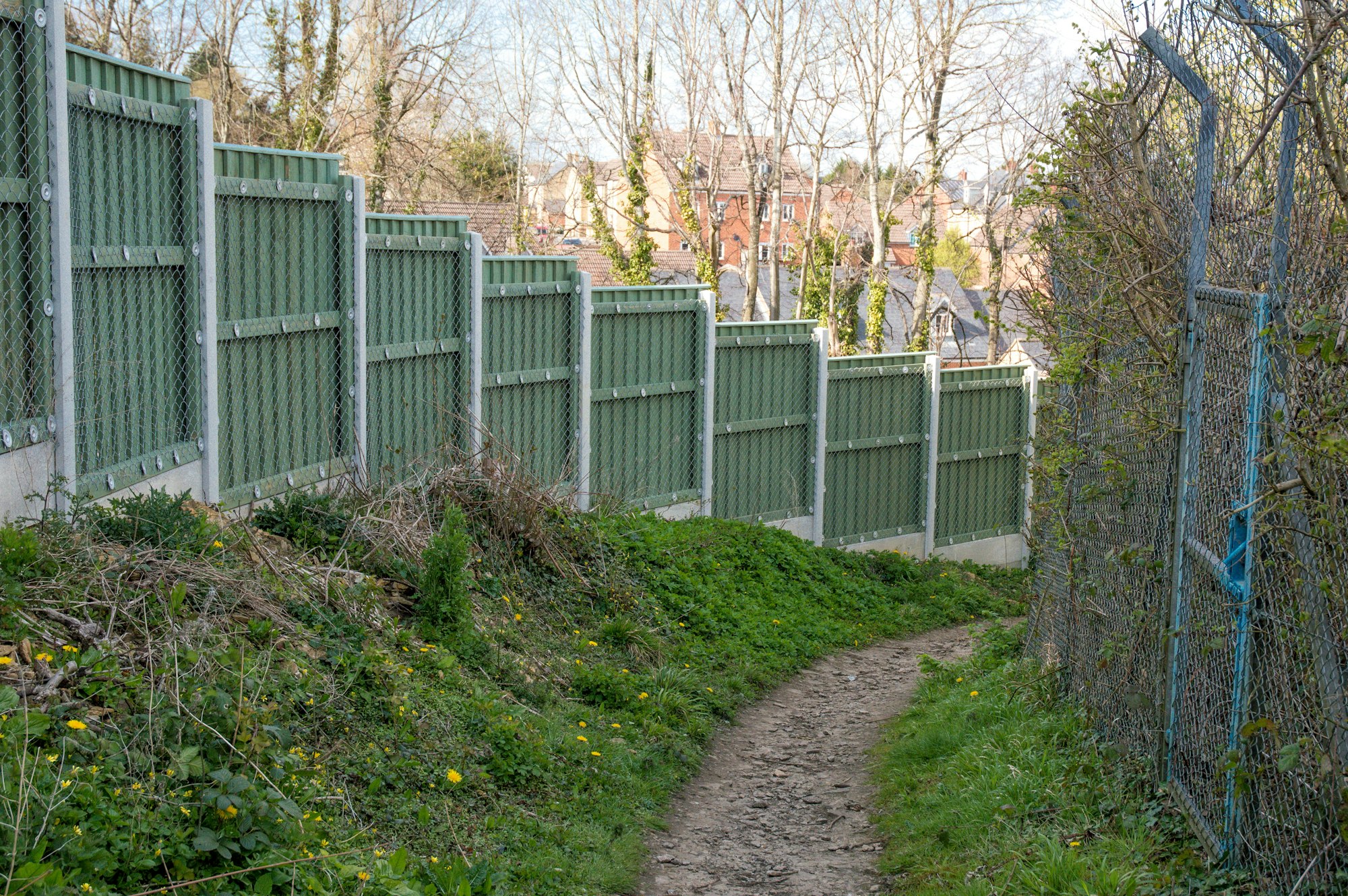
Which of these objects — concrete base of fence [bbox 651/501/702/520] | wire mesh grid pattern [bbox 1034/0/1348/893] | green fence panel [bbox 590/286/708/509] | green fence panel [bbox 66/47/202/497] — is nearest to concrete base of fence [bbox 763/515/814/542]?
concrete base of fence [bbox 651/501/702/520]

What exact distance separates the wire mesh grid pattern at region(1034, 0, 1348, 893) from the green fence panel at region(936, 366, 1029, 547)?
Answer: 283 inches

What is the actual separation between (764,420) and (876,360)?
1.66m

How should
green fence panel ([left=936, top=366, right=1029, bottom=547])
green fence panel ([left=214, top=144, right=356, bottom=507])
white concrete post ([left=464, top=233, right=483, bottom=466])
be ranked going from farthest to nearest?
green fence panel ([left=936, top=366, right=1029, bottom=547])
white concrete post ([left=464, top=233, right=483, bottom=466])
green fence panel ([left=214, top=144, right=356, bottom=507])

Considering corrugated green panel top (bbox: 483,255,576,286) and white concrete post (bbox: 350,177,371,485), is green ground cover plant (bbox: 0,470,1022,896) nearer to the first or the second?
white concrete post (bbox: 350,177,371,485)

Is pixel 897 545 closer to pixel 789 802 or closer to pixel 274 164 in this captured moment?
pixel 789 802

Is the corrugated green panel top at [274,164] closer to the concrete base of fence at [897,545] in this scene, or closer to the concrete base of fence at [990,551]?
the concrete base of fence at [897,545]

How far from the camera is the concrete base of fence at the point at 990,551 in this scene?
548 inches

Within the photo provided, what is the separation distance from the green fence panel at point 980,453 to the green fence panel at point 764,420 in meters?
1.96

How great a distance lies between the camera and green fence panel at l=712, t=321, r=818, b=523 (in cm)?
1163

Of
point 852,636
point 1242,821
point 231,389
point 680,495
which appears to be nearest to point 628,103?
point 680,495

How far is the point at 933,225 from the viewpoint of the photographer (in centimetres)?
2392

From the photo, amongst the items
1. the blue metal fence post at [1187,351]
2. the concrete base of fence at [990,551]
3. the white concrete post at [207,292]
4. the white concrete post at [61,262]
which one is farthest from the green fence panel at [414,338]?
the concrete base of fence at [990,551]

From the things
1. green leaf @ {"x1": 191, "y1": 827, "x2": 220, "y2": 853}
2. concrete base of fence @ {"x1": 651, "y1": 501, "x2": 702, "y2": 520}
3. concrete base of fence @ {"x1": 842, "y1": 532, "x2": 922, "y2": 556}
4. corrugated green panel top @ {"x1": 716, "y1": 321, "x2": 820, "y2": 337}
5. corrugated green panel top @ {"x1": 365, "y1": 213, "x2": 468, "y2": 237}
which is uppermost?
corrugated green panel top @ {"x1": 365, "y1": 213, "x2": 468, "y2": 237}

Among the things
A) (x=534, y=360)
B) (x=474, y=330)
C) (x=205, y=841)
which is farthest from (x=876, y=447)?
(x=205, y=841)
